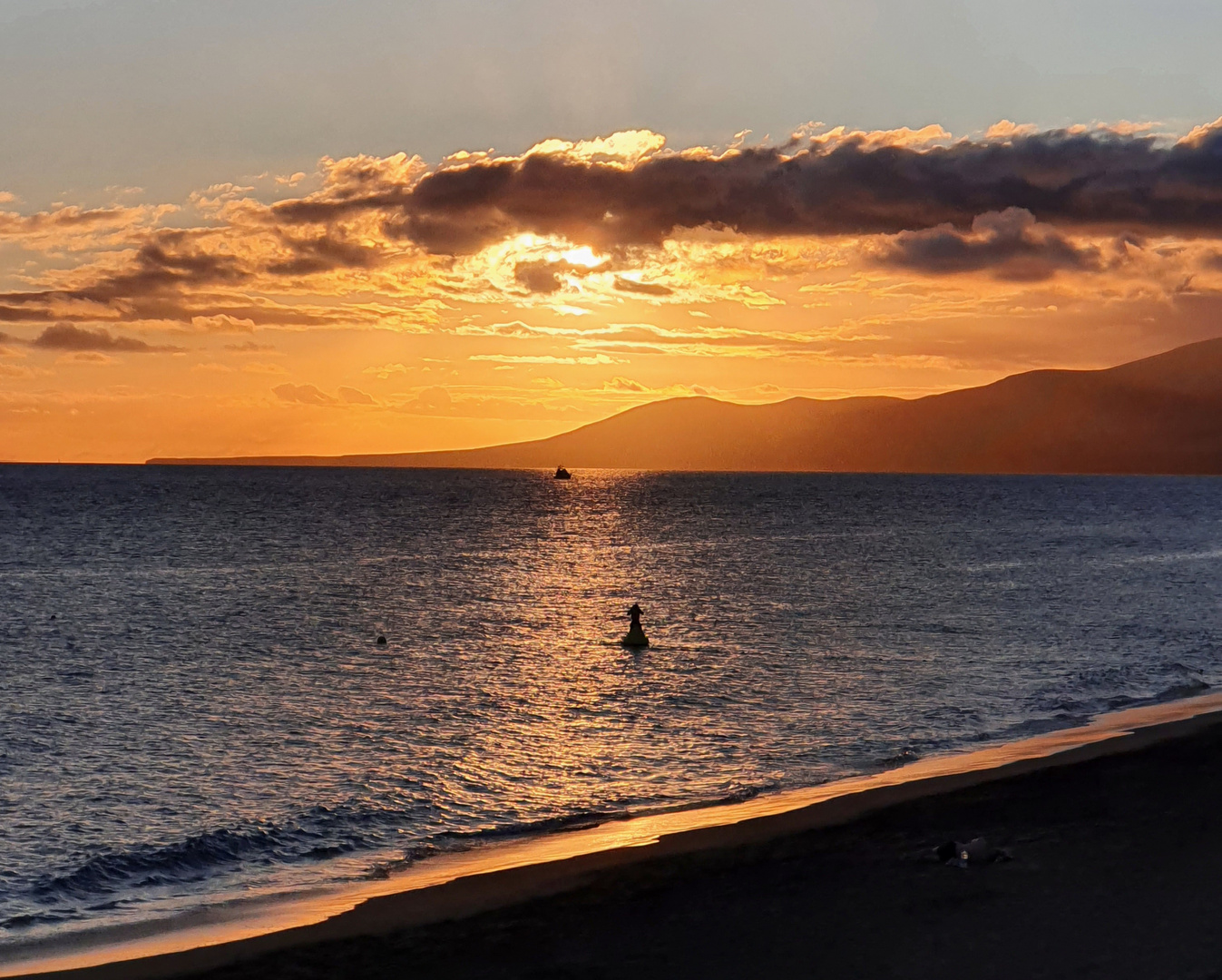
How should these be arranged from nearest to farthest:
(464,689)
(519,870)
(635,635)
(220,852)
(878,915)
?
(878,915) < (519,870) < (220,852) < (464,689) < (635,635)

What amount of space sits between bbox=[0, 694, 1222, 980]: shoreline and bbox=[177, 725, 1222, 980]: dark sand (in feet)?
1.72

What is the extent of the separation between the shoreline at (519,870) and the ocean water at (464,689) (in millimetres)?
1029

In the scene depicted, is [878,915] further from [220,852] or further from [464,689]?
[464,689]

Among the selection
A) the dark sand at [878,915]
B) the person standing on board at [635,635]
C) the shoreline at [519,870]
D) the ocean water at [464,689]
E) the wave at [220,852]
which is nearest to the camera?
the dark sand at [878,915]

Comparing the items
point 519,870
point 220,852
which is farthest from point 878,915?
point 220,852

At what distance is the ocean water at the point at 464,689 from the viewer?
22.4 m

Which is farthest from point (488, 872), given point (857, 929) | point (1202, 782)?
point (1202, 782)

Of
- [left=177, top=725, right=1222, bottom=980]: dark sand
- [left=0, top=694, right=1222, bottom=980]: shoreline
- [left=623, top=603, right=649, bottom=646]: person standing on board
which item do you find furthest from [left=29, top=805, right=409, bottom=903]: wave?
[left=623, top=603, right=649, bottom=646]: person standing on board

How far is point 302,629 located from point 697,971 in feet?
144

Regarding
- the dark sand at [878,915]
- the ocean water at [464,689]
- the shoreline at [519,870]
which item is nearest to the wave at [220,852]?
the ocean water at [464,689]

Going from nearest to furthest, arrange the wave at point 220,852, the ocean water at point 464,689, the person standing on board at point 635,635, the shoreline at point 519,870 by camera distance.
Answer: the shoreline at point 519,870
the wave at point 220,852
the ocean water at point 464,689
the person standing on board at point 635,635

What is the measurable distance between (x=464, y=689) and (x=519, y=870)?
2056cm

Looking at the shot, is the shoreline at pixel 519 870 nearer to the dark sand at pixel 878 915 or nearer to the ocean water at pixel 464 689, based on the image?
the dark sand at pixel 878 915

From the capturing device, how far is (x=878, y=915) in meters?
15.6
